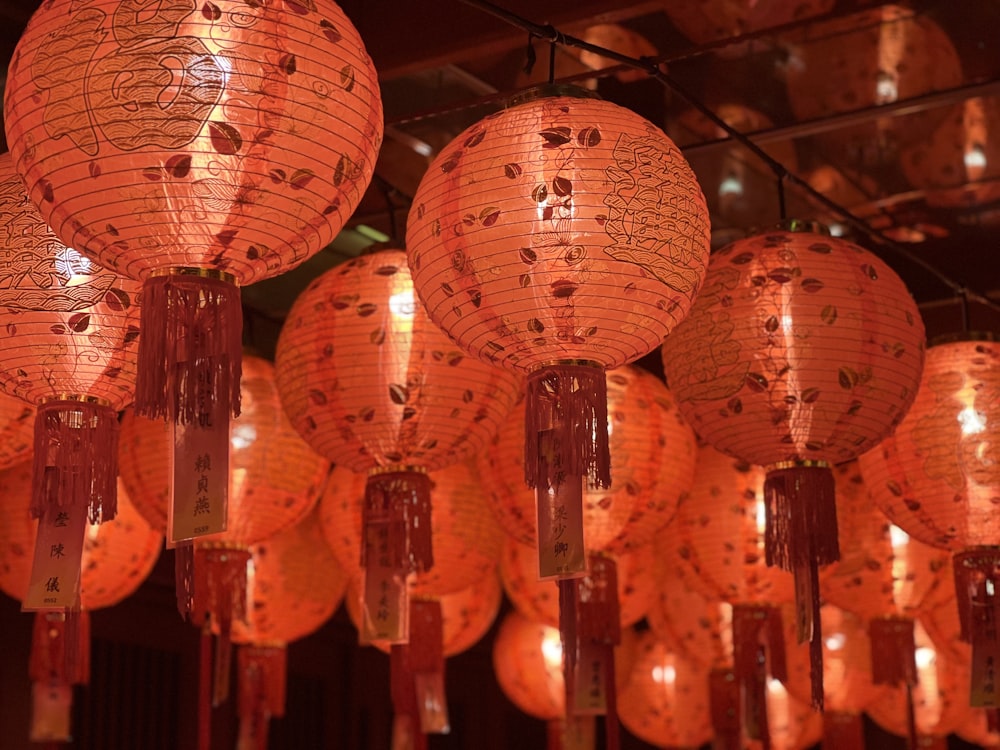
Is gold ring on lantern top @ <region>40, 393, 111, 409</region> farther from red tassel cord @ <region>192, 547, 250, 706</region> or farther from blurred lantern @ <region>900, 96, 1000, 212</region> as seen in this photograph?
blurred lantern @ <region>900, 96, 1000, 212</region>

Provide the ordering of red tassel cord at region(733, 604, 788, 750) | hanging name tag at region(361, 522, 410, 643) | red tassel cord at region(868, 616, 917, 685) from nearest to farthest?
1. hanging name tag at region(361, 522, 410, 643)
2. red tassel cord at region(733, 604, 788, 750)
3. red tassel cord at region(868, 616, 917, 685)

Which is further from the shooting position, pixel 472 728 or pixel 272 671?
pixel 472 728

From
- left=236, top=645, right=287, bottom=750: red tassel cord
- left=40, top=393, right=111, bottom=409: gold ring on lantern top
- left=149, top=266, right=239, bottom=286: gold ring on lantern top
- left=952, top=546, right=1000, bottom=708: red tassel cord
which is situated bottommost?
left=236, top=645, right=287, bottom=750: red tassel cord

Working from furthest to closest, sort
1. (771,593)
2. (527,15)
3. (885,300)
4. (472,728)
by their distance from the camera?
1. (472,728)
2. (771,593)
3. (527,15)
4. (885,300)

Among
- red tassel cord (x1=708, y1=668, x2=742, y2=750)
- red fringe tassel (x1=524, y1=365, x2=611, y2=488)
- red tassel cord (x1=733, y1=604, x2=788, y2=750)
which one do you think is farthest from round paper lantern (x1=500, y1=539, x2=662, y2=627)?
red fringe tassel (x1=524, y1=365, x2=611, y2=488)

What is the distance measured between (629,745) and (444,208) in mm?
4504

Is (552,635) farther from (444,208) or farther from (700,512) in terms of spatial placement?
(444,208)

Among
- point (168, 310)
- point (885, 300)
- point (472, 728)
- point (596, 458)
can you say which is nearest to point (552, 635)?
point (472, 728)

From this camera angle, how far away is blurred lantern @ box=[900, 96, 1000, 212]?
324 cm

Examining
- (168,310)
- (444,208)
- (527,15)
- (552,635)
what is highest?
(527,15)

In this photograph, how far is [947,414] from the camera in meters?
2.90

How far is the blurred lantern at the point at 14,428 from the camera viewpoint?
8.58 ft

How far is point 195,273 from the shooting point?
6.26 feet

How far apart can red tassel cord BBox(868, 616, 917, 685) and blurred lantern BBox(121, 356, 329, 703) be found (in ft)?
4.44
